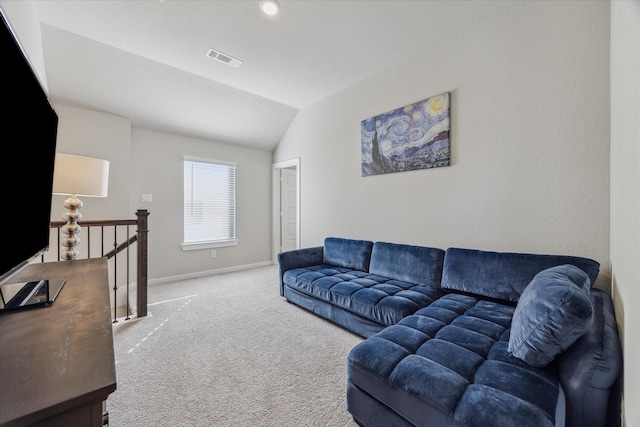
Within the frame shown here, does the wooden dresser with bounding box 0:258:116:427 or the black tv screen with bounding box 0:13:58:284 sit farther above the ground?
the black tv screen with bounding box 0:13:58:284

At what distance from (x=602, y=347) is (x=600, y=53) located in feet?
6.55

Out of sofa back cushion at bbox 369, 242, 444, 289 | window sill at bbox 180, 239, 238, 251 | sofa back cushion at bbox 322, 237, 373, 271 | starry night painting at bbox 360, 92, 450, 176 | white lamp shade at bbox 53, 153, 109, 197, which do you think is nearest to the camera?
white lamp shade at bbox 53, 153, 109, 197

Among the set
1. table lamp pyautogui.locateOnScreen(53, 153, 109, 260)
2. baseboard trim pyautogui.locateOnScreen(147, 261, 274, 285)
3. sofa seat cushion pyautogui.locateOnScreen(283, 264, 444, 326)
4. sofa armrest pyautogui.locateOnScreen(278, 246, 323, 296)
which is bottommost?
baseboard trim pyautogui.locateOnScreen(147, 261, 274, 285)

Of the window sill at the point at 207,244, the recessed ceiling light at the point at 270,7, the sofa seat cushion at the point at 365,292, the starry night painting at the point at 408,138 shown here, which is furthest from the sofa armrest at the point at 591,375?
the window sill at the point at 207,244

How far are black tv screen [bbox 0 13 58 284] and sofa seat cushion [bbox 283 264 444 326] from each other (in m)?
1.95

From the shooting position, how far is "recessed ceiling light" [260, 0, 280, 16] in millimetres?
2115

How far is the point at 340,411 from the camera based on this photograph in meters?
1.45

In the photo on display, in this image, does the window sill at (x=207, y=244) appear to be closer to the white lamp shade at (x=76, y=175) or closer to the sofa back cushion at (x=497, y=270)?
the white lamp shade at (x=76, y=175)

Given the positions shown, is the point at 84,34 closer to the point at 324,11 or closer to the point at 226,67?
the point at 226,67

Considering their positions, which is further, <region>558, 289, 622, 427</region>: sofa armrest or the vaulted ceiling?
the vaulted ceiling

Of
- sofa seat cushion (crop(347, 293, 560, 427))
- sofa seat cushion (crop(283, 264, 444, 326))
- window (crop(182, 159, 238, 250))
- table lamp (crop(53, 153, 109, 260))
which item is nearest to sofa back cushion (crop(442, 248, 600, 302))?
sofa seat cushion (crop(283, 264, 444, 326))

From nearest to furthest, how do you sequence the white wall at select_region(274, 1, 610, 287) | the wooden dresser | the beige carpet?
the wooden dresser, the beige carpet, the white wall at select_region(274, 1, 610, 287)

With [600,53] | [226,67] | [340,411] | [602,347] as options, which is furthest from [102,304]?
[600,53]

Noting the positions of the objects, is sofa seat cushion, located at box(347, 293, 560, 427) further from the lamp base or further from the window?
the window
